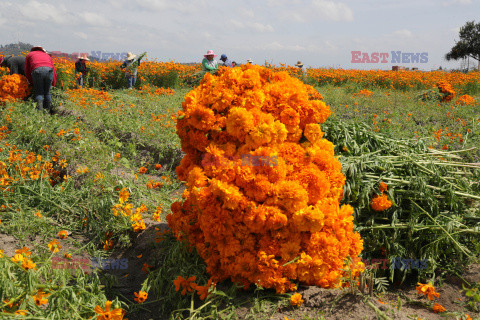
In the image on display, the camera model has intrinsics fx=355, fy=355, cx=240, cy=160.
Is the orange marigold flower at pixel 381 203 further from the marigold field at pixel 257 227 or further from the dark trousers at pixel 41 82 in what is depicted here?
the dark trousers at pixel 41 82

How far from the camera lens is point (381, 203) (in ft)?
9.88

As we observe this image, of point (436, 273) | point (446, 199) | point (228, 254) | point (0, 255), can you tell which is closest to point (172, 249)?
point (228, 254)

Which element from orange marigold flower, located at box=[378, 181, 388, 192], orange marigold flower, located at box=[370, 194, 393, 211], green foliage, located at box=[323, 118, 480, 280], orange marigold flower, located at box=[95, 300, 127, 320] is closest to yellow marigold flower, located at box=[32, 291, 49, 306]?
orange marigold flower, located at box=[95, 300, 127, 320]

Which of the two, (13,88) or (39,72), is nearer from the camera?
(39,72)

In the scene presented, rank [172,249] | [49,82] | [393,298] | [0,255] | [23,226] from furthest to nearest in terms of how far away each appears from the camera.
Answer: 1. [49,82]
2. [23,226]
3. [172,249]
4. [393,298]
5. [0,255]

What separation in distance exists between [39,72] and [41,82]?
0.24 m

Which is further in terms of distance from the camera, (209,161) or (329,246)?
(209,161)

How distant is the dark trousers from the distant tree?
3957 centimetres

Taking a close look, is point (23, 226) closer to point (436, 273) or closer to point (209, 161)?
point (209, 161)

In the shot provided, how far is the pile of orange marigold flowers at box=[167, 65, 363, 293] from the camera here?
8.14 ft

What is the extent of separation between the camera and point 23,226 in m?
3.64

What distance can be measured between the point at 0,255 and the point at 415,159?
3.61 metres

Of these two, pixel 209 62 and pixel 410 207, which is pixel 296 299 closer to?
pixel 410 207

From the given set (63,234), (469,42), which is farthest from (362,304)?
(469,42)
